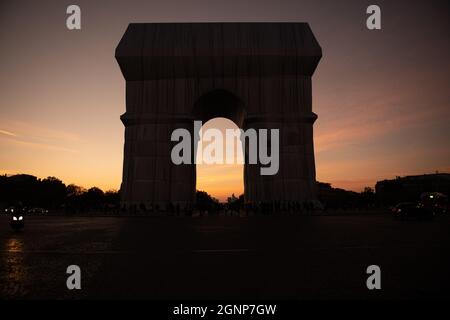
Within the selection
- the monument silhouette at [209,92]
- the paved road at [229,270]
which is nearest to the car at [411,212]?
the monument silhouette at [209,92]

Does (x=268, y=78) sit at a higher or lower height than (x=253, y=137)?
higher

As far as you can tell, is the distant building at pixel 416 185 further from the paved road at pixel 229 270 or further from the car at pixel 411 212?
the paved road at pixel 229 270

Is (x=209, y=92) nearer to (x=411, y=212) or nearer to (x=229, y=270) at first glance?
(x=411, y=212)

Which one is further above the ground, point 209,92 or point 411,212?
point 209,92

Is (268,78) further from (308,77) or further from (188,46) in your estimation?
(188,46)

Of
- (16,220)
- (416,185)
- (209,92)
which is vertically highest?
(209,92)

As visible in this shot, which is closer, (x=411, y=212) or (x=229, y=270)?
(x=229, y=270)

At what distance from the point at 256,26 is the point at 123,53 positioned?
12.1m

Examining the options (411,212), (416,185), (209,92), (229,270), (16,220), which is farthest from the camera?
(416,185)

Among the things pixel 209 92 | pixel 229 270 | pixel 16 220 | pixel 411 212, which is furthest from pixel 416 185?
pixel 229 270

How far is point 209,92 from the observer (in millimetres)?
34500

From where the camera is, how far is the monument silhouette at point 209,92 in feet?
107
